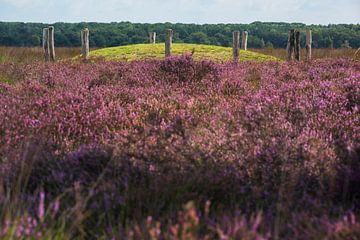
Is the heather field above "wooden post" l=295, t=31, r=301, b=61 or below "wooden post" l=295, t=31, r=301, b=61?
below

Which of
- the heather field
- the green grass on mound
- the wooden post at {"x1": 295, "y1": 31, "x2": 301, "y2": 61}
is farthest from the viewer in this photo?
the green grass on mound

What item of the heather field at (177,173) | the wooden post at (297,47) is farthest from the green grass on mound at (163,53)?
the heather field at (177,173)

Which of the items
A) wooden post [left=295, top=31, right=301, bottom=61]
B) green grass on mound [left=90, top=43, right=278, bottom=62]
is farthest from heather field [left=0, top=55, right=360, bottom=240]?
green grass on mound [left=90, top=43, right=278, bottom=62]

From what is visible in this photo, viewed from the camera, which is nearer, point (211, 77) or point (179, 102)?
point (179, 102)

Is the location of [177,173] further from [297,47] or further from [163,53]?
[163,53]

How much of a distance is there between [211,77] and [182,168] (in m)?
6.23

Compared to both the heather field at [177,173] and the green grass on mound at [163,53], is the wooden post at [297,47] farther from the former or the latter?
the heather field at [177,173]

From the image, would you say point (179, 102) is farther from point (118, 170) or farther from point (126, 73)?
point (126, 73)

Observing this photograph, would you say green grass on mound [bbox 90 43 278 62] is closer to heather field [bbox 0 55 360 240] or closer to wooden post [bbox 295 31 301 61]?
wooden post [bbox 295 31 301 61]

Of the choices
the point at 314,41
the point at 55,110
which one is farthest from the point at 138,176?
the point at 314,41

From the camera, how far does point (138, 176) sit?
12.0ft

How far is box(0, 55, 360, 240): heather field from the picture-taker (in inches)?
109

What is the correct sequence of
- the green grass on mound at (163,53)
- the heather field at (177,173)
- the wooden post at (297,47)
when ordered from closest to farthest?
the heather field at (177,173), the wooden post at (297,47), the green grass on mound at (163,53)

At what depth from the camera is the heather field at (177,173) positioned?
2.77m
